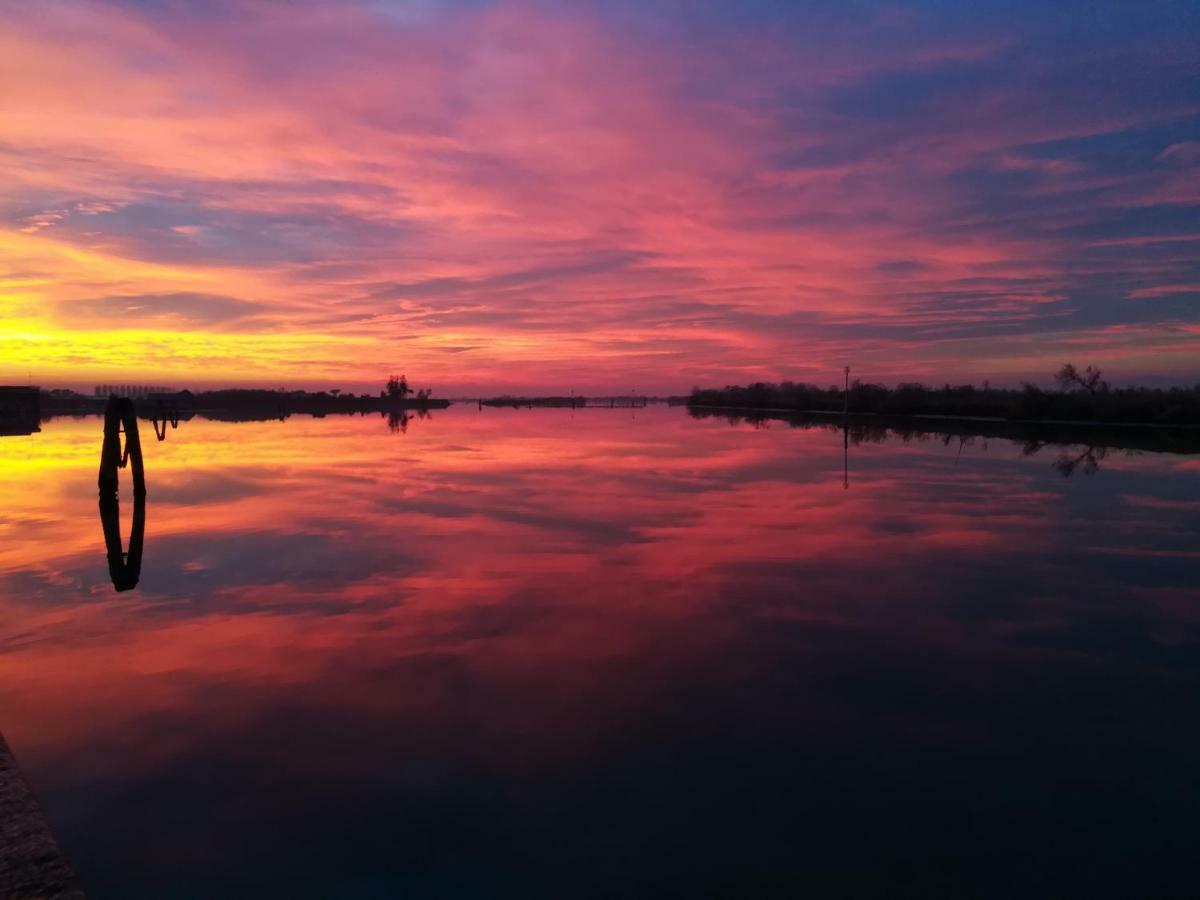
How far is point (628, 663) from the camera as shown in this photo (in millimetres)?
7547

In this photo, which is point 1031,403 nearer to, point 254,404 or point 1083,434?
point 1083,434

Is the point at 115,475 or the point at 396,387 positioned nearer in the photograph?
the point at 115,475

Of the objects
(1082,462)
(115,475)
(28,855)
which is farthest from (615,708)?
(1082,462)

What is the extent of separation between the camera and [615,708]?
6520 mm

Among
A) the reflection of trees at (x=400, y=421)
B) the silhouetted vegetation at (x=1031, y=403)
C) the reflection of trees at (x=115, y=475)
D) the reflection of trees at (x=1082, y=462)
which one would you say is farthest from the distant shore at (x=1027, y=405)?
the reflection of trees at (x=115, y=475)

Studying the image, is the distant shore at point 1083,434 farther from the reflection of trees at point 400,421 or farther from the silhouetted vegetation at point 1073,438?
the reflection of trees at point 400,421

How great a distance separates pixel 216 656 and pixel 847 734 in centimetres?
606

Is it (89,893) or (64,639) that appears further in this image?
(64,639)

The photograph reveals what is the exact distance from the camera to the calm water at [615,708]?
4.59 meters

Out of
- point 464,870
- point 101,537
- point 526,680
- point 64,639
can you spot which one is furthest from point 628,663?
point 101,537

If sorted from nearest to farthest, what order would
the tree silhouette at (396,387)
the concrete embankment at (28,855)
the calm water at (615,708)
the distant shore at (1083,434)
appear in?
the concrete embankment at (28,855) → the calm water at (615,708) → the distant shore at (1083,434) → the tree silhouette at (396,387)

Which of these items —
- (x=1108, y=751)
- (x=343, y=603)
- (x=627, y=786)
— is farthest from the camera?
(x=343, y=603)

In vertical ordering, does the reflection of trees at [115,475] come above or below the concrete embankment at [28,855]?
above

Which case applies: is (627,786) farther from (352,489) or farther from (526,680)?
(352,489)
